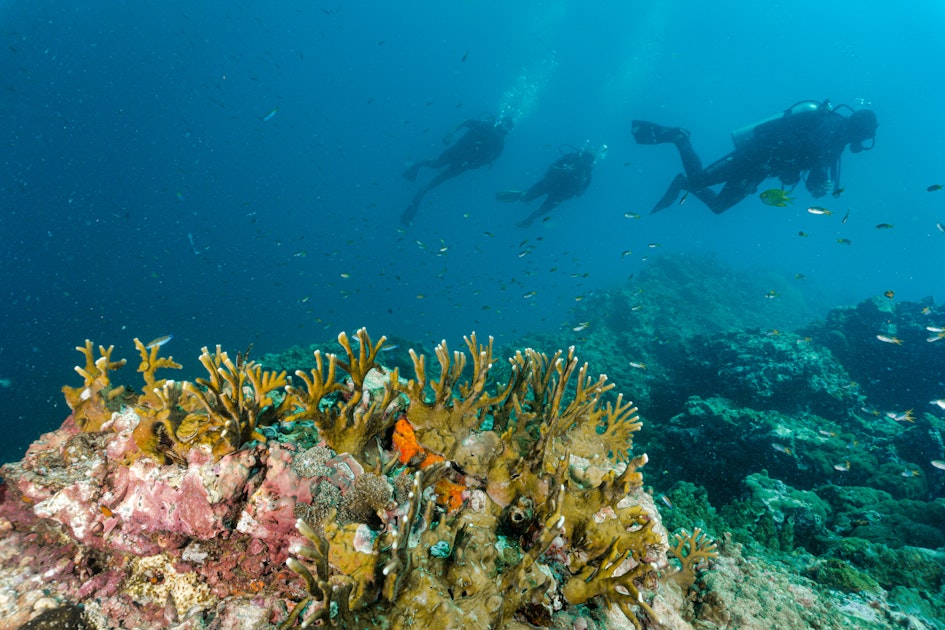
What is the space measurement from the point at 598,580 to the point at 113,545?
317 centimetres

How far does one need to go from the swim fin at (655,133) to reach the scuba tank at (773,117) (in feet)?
6.46

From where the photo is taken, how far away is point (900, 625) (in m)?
3.30

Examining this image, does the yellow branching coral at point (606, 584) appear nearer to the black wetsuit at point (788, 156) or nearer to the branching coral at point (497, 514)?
the branching coral at point (497, 514)

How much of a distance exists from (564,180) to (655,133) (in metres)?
5.41

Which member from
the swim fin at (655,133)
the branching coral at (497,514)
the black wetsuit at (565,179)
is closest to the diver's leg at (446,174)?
the black wetsuit at (565,179)

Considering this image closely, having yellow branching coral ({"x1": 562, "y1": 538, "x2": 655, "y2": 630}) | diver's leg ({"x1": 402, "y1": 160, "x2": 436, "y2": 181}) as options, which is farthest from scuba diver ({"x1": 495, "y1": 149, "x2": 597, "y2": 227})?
yellow branching coral ({"x1": 562, "y1": 538, "x2": 655, "y2": 630})

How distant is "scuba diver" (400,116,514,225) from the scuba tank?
1320 centimetres

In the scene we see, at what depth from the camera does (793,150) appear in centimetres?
1315

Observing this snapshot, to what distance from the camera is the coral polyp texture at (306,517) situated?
2.10m

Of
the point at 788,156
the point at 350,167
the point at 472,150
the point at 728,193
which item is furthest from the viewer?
the point at 350,167

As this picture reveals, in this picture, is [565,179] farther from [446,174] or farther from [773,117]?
[773,117]

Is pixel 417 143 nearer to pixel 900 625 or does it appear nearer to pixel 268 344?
pixel 268 344

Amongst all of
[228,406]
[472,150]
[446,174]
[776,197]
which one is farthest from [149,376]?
[446,174]

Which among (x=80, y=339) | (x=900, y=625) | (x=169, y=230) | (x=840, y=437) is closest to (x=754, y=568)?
(x=900, y=625)
